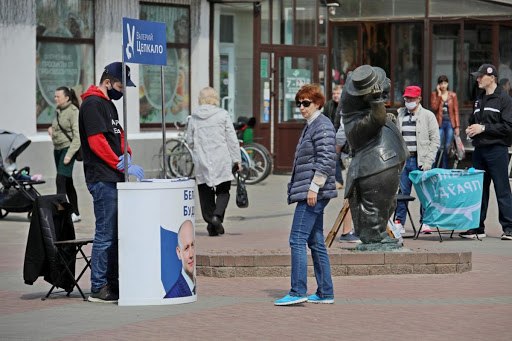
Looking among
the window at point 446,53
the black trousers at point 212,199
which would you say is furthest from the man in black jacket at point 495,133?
the window at point 446,53

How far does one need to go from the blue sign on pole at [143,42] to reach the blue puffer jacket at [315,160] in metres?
1.57

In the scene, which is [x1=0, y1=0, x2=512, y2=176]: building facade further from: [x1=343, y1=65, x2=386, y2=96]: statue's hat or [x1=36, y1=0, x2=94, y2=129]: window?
[x1=343, y1=65, x2=386, y2=96]: statue's hat

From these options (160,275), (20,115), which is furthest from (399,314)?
(20,115)

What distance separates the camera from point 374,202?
480 inches

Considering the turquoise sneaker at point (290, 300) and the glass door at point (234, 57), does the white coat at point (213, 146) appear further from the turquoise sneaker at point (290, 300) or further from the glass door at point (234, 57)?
the glass door at point (234, 57)

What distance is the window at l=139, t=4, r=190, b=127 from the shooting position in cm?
2433

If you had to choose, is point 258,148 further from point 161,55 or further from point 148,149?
point 161,55

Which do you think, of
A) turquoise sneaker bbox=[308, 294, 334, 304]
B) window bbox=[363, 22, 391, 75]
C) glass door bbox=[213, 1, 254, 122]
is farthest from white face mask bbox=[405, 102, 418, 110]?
window bbox=[363, 22, 391, 75]

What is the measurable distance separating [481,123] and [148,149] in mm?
10289

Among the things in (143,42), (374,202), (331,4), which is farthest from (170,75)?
(143,42)

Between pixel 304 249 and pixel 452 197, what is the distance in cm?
440

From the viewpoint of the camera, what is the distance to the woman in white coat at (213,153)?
15195 mm

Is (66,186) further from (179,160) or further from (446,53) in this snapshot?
(446,53)

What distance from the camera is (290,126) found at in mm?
25766
